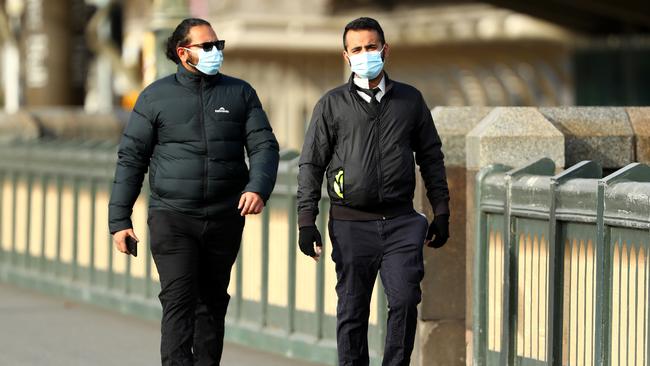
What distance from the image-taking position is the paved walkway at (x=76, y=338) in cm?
1216

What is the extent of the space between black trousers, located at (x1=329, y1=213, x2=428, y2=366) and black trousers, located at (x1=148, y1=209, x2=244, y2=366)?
67cm

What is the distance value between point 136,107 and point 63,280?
7390 millimetres

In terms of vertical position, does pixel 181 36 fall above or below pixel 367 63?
above

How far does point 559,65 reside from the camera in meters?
40.0

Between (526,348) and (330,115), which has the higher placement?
(330,115)

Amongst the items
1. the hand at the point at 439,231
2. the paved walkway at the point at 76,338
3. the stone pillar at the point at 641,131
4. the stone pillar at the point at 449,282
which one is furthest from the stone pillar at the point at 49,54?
the hand at the point at 439,231

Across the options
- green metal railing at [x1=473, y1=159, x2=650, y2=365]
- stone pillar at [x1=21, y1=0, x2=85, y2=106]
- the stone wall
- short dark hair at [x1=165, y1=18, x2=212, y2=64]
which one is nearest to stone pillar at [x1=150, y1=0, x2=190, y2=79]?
the stone wall

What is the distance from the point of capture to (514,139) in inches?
412

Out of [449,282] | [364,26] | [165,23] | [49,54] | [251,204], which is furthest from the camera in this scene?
[49,54]

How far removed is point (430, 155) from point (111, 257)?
6977 mm

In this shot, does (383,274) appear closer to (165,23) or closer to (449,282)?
(449,282)

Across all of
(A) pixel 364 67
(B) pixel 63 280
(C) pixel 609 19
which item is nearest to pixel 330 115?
(A) pixel 364 67

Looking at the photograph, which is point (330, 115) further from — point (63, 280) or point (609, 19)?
point (609, 19)

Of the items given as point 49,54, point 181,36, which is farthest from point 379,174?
point 49,54
